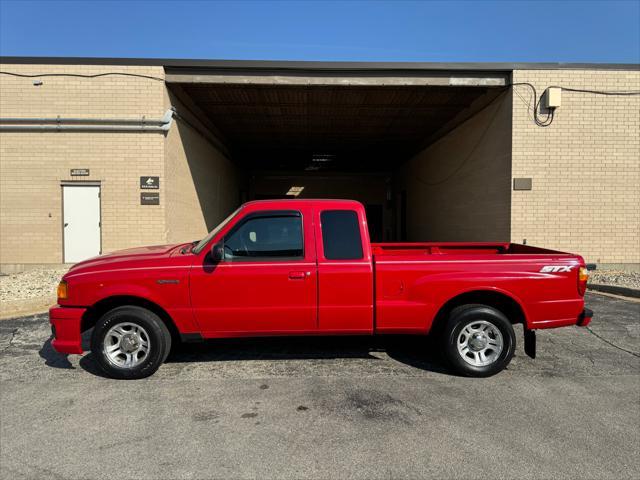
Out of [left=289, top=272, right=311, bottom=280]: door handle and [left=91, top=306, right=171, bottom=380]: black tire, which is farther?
[left=289, top=272, right=311, bottom=280]: door handle

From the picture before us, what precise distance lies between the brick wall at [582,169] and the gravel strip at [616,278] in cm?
51

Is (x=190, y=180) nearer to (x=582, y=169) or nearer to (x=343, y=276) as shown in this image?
(x=343, y=276)

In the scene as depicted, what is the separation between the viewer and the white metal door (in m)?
11.5

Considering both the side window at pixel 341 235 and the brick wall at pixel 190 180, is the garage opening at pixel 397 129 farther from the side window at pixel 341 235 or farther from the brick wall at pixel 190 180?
the side window at pixel 341 235

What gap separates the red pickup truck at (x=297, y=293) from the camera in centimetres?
446

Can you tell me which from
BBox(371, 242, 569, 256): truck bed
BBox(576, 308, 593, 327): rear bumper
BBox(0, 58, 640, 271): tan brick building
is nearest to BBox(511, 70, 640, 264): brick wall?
BBox(0, 58, 640, 271): tan brick building

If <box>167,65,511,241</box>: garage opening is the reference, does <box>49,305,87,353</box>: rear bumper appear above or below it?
below

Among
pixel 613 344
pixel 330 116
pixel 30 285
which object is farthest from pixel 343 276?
pixel 330 116

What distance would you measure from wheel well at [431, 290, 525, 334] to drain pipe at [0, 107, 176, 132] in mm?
9318

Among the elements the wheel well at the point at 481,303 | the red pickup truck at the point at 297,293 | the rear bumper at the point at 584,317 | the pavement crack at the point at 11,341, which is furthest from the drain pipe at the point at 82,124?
the rear bumper at the point at 584,317

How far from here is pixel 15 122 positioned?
1110cm

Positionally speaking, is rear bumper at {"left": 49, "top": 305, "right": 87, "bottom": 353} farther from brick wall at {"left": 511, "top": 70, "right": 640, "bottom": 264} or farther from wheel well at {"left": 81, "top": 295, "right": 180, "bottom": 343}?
brick wall at {"left": 511, "top": 70, "right": 640, "bottom": 264}

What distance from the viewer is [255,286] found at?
14.7 feet

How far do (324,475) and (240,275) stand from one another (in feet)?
7.34
